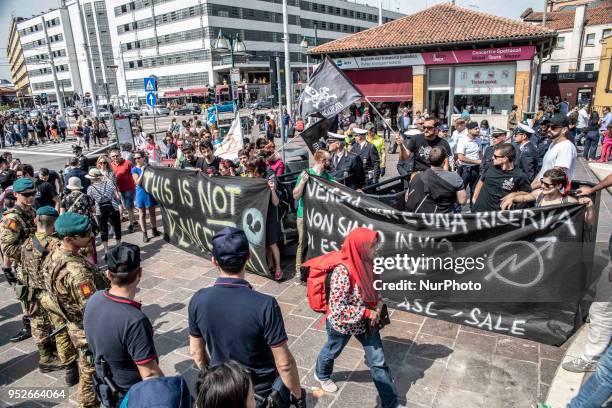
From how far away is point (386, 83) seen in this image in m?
25.4

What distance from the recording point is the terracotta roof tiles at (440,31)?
68.5 feet

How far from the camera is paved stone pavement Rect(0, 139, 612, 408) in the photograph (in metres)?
3.58

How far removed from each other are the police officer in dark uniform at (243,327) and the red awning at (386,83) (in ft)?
77.9

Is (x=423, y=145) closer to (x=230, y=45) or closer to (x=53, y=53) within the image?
(x=230, y=45)

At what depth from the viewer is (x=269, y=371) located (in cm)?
251

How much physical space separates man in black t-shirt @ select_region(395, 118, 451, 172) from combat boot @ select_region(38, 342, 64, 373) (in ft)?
17.4

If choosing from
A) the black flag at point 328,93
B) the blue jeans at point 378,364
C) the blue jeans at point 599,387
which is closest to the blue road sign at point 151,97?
the black flag at point 328,93

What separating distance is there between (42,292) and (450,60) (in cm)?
2324

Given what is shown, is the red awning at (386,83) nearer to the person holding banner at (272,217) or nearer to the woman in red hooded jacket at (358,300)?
the person holding banner at (272,217)

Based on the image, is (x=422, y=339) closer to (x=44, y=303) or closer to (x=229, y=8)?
(x=44, y=303)

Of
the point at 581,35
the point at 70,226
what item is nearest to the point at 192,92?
the point at 581,35

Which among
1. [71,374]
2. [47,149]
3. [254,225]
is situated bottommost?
[71,374]

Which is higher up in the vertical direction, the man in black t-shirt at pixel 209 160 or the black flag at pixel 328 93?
the black flag at pixel 328 93

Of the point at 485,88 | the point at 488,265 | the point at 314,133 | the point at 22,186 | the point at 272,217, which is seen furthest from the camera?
the point at 485,88
